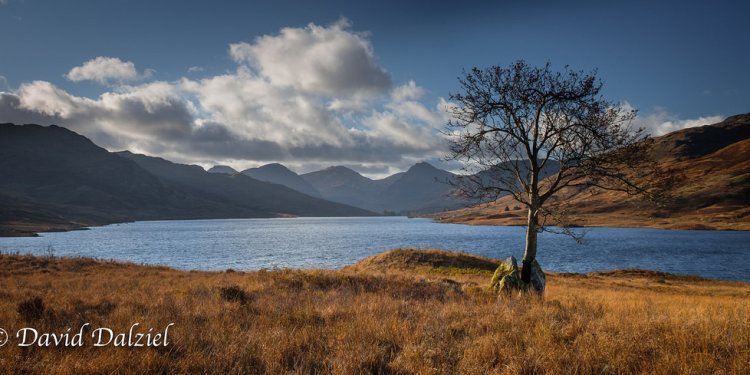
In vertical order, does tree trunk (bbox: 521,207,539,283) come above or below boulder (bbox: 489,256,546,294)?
above

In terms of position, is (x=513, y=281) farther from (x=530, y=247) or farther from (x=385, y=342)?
(x=385, y=342)

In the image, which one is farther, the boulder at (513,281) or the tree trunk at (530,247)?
the tree trunk at (530,247)

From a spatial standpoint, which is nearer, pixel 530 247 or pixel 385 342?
pixel 385 342

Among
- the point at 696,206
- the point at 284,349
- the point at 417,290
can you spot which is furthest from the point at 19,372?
the point at 696,206

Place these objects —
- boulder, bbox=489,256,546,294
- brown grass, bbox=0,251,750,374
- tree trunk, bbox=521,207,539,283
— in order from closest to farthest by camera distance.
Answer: brown grass, bbox=0,251,750,374, boulder, bbox=489,256,546,294, tree trunk, bbox=521,207,539,283

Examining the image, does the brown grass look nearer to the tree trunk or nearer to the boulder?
the boulder

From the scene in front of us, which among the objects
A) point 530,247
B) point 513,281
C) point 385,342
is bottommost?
point 513,281

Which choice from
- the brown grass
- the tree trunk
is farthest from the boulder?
the brown grass

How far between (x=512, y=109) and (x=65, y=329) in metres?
18.1

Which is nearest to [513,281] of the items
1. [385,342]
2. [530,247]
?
[530,247]

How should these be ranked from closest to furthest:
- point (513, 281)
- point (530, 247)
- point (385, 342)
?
point (385, 342), point (513, 281), point (530, 247)

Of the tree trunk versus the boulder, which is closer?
the boulder

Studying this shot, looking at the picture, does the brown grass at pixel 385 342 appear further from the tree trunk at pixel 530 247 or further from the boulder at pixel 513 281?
the tree trunk at pixel 530 247

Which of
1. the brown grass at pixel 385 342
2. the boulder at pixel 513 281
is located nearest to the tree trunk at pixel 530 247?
the boulder at pixel 513 281
